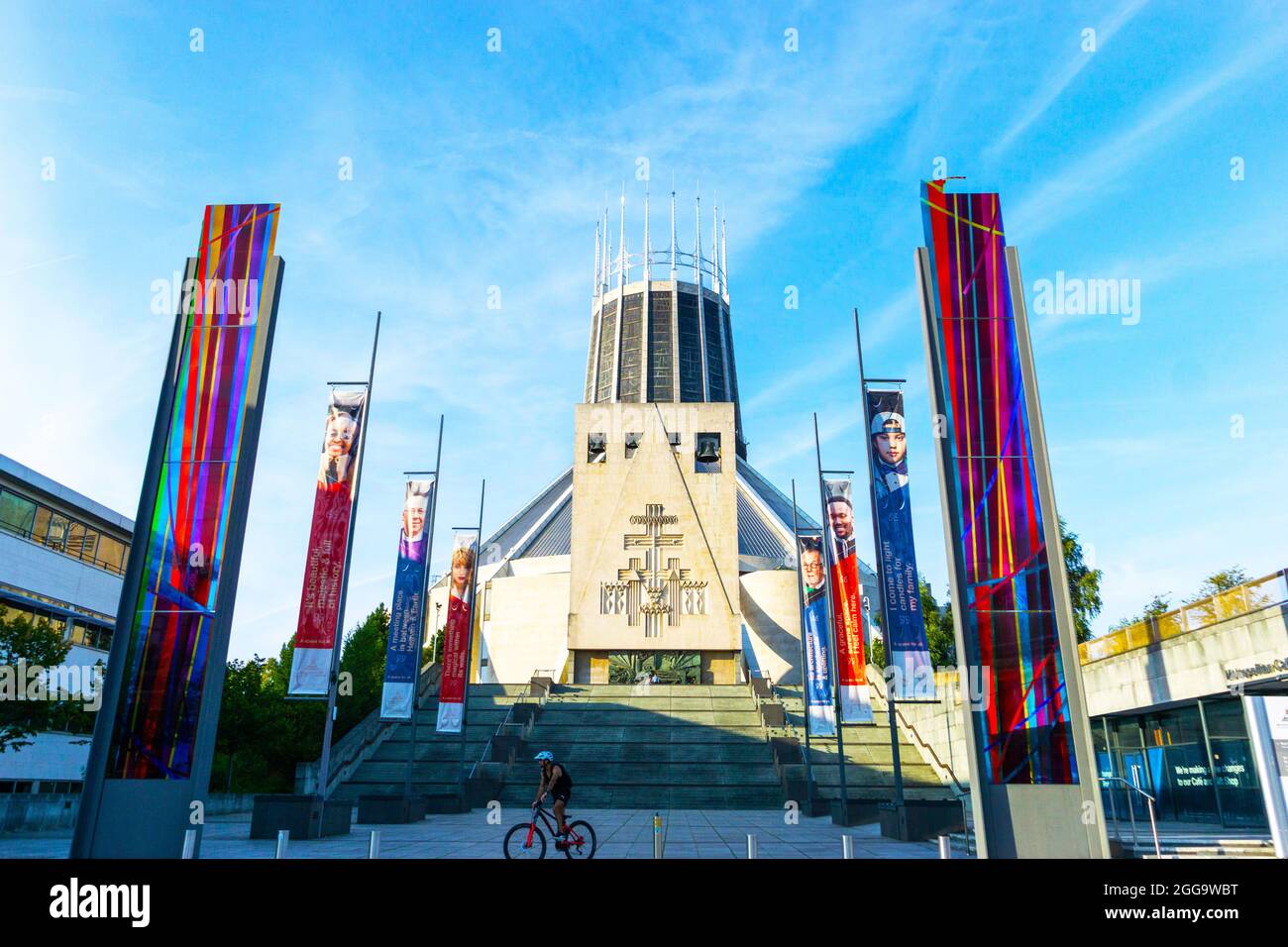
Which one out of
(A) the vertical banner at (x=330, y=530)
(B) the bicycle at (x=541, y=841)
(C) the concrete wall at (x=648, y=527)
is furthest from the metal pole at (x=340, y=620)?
(C) the concrete wall at (x=648, y=527)

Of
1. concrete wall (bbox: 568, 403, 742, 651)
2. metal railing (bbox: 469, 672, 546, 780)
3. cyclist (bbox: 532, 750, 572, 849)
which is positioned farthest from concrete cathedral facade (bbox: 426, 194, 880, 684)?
cyclist (bbox: 532, 750, 572, 849)

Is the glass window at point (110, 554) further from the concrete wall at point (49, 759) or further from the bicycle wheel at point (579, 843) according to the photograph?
the bicycle wheel at point (579, 843)

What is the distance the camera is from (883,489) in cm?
1767

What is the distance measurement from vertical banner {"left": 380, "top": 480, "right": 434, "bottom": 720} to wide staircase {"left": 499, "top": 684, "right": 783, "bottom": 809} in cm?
646

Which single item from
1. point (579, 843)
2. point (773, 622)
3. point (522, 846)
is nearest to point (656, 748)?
point (522, 846)

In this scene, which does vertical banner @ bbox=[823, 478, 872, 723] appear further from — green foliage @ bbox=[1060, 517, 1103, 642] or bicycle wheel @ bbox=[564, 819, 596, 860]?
green foliage @ bbox=[1060, 517, 1103, 642]

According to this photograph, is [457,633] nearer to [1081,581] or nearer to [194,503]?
[194,503]

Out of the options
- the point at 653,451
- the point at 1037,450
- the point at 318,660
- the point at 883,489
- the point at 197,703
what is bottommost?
the point at 197,703

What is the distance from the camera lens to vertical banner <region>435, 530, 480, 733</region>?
2548 cm

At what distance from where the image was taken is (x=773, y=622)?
54.8 m

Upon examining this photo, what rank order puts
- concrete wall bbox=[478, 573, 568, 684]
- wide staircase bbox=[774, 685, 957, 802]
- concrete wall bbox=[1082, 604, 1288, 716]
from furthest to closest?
concrete wall bbox=[478, 573, 568, 684] → wide staircase bbox=[774, 685, 957, 802] → concrete wall bbox=[1082, 604, 1288, 716]
